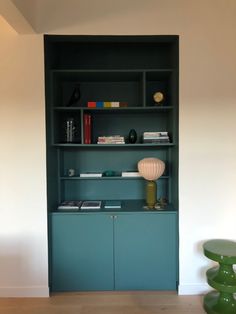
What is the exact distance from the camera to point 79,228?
262 centimetres

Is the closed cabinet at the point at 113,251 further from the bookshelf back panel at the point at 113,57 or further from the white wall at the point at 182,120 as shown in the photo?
the bookshelf back panel at the point at 113,57

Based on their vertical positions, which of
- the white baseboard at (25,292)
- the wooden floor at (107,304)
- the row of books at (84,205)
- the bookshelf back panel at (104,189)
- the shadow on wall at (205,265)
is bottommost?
the wooden floor at (107,304)

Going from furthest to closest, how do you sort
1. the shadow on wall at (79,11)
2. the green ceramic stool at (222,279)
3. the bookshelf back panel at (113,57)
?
1. the bookshelf back panel at (113,57)
2. the shadow on wall at (79,11)
3. the green ceramic stool at (222,279)

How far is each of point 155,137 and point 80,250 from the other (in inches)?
49.7

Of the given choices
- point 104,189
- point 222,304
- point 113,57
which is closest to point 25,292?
point 104,189

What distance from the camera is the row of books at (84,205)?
2.70 metres

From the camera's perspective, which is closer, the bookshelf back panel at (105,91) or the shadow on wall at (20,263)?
the shadow on wall at (20,263)

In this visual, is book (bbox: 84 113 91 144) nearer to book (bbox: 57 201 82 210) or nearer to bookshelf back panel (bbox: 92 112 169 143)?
bookshelf back panel (bbox: 92 112 169 143)

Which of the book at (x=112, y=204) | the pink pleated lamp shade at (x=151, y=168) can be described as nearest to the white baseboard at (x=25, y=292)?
the book at (x=112, y=204)

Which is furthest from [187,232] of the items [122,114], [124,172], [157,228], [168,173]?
[122,114]

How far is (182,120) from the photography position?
2.54 metres

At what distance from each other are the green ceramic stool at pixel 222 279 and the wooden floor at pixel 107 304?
152mm

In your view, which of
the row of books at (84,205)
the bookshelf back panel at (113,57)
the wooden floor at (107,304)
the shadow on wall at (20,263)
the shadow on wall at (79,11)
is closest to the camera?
the wooden floor at (107,304)

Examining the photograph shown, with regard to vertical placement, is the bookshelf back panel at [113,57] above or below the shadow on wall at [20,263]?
above
